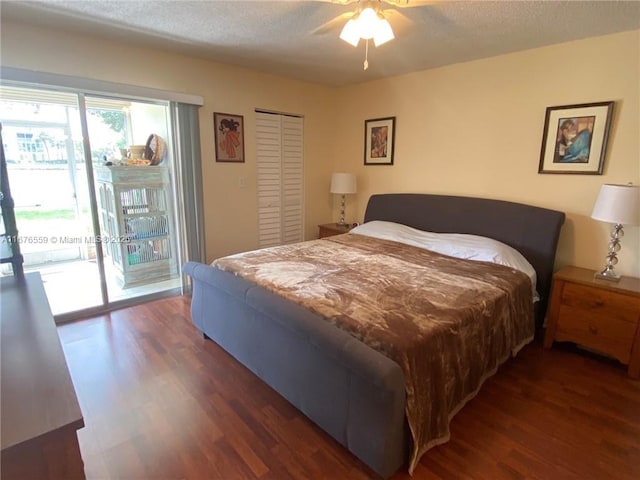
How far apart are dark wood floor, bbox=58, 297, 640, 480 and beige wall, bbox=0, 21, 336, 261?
165 centimetres

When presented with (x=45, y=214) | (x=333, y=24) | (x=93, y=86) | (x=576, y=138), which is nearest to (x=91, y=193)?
(x=45, y=214)

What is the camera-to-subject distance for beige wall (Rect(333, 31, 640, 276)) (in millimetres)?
2543

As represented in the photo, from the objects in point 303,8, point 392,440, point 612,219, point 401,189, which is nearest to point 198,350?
point 392,440

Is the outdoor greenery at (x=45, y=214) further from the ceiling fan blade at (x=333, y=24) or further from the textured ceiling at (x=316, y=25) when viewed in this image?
the ceiling fan blade at (x=333, y=24)

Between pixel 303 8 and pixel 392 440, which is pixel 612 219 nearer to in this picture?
pixel 392 440

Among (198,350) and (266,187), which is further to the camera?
(266,187)

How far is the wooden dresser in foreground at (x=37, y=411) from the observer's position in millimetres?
678

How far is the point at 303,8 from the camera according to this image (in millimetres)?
2166

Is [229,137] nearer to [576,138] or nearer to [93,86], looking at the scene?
[93,86]

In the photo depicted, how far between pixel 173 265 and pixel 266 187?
137cm

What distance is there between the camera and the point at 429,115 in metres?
3.60

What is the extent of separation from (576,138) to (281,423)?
9.94 feet

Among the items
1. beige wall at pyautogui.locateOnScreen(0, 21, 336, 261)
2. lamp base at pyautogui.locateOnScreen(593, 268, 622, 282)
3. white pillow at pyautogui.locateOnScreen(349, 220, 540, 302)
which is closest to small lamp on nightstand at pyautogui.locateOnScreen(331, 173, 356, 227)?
beige wall at pyautogui.locateOnScreen(0, 21, 336, 261)

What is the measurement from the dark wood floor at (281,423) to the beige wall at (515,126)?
118 cm
